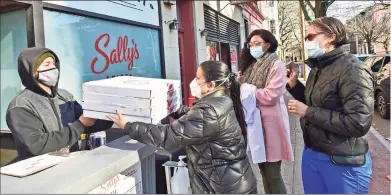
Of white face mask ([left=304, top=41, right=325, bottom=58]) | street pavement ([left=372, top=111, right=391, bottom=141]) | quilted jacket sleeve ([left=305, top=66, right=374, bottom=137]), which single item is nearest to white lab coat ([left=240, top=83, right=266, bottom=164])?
white face mask ([left=304, top=41, right=325, bottom=58])

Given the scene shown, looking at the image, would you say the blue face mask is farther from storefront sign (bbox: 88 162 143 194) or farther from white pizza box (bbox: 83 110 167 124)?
storefront sign (bbox: 88 162 143 194)

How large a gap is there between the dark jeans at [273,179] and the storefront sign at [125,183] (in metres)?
1.46

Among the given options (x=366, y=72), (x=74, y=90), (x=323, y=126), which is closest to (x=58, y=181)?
(x=323, y=126)

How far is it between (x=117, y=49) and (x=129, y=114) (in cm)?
367

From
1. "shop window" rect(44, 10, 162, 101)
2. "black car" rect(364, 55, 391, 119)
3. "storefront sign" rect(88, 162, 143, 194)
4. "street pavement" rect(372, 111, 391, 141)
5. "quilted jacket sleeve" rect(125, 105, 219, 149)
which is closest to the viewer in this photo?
"storefront sign" rect(88, 162, 143, 194)

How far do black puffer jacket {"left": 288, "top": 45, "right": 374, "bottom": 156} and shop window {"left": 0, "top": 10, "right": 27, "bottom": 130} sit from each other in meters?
3.37

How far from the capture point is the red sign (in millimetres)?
4797

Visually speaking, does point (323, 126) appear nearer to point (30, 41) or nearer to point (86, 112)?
point (86, 112)

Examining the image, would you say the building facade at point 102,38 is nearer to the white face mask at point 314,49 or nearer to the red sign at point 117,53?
the red sign at point 117,53

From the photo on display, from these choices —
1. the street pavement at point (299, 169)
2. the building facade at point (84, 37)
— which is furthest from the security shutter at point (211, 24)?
→ the street pavement at point (299, 169)

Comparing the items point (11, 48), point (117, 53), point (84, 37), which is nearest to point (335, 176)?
point (84, 37)

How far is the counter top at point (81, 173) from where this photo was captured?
1274 millimetres

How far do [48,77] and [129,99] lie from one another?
2.16 feet

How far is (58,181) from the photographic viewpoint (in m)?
1.33
